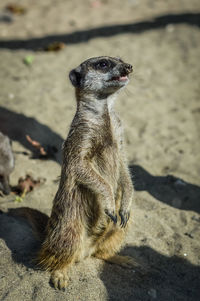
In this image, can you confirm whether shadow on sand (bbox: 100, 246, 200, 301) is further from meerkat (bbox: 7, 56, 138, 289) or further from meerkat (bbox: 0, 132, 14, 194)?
meerkat (bbox: 0, 132, 14, 194)

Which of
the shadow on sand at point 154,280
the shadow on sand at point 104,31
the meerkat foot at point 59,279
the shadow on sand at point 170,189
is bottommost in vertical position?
the shadow on sand at point 154,280

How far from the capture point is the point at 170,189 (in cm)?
378

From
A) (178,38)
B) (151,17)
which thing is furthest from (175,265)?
(151,17)

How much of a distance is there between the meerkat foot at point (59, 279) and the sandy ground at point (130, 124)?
50 millimetres

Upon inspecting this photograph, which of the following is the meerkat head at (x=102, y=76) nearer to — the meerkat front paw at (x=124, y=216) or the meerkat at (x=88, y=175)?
the meerkat at (x=88, y=175)

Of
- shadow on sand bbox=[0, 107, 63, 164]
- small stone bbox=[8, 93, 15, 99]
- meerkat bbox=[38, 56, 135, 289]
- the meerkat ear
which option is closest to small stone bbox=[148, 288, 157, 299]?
meerkat bbox=[38, 56, 135, 289]

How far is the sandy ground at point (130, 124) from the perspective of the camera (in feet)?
8.95

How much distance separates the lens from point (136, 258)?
303 centimetres

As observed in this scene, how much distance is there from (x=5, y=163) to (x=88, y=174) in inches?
A: 56.4

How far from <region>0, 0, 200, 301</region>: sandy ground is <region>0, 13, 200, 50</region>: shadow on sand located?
19mm

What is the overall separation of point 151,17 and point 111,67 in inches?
202

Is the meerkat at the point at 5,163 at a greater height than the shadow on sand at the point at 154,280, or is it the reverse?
the meerkat at the point at 5,163

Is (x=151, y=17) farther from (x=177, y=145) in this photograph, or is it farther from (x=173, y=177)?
(x=173, y=177)

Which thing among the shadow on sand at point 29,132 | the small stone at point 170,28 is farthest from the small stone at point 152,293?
the small stone at point 170,28
